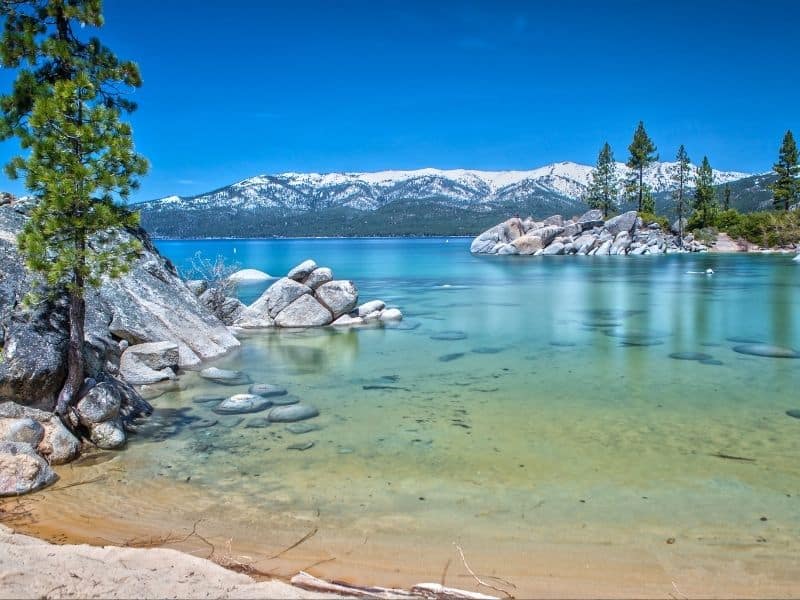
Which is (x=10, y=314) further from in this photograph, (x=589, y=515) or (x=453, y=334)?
(x=453, y=334)

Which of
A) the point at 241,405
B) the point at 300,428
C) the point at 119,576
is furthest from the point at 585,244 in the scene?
the point at 119,576

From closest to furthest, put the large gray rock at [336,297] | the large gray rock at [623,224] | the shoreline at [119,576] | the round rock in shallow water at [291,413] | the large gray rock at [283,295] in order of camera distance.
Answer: the shoreline at [119,576]
the round rock in shallow water at [291,413]
the large gray rock at [283,295]
the large gray rock at [336,297]
the large gray rock at [623,224]

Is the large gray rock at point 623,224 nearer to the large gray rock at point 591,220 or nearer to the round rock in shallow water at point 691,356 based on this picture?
the large gray rock at point 591,220

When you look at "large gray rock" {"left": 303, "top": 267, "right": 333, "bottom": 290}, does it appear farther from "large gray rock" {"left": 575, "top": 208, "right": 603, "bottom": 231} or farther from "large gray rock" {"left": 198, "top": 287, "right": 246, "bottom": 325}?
"large gray rock" {"left": 575, "top": 208, "right": 603, "bottom": 231}

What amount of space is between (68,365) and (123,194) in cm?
306

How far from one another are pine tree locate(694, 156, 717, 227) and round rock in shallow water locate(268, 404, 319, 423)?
104 metres

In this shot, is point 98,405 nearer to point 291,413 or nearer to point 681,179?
point 291,413

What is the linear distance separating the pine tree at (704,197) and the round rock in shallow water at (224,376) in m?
102

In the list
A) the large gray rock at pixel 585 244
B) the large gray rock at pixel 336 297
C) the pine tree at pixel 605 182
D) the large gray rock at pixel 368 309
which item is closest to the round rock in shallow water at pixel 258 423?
the large gray rock at pixel 336 297

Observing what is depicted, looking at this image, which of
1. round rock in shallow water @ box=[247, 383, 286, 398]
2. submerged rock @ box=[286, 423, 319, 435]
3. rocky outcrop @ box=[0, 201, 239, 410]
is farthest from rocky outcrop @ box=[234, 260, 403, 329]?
submerged rock @ box=[286, 423, 319, 435]

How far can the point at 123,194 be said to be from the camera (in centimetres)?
949

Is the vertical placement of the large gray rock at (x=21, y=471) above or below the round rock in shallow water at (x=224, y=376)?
above

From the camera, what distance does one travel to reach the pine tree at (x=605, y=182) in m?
113

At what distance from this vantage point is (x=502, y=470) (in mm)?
8492
